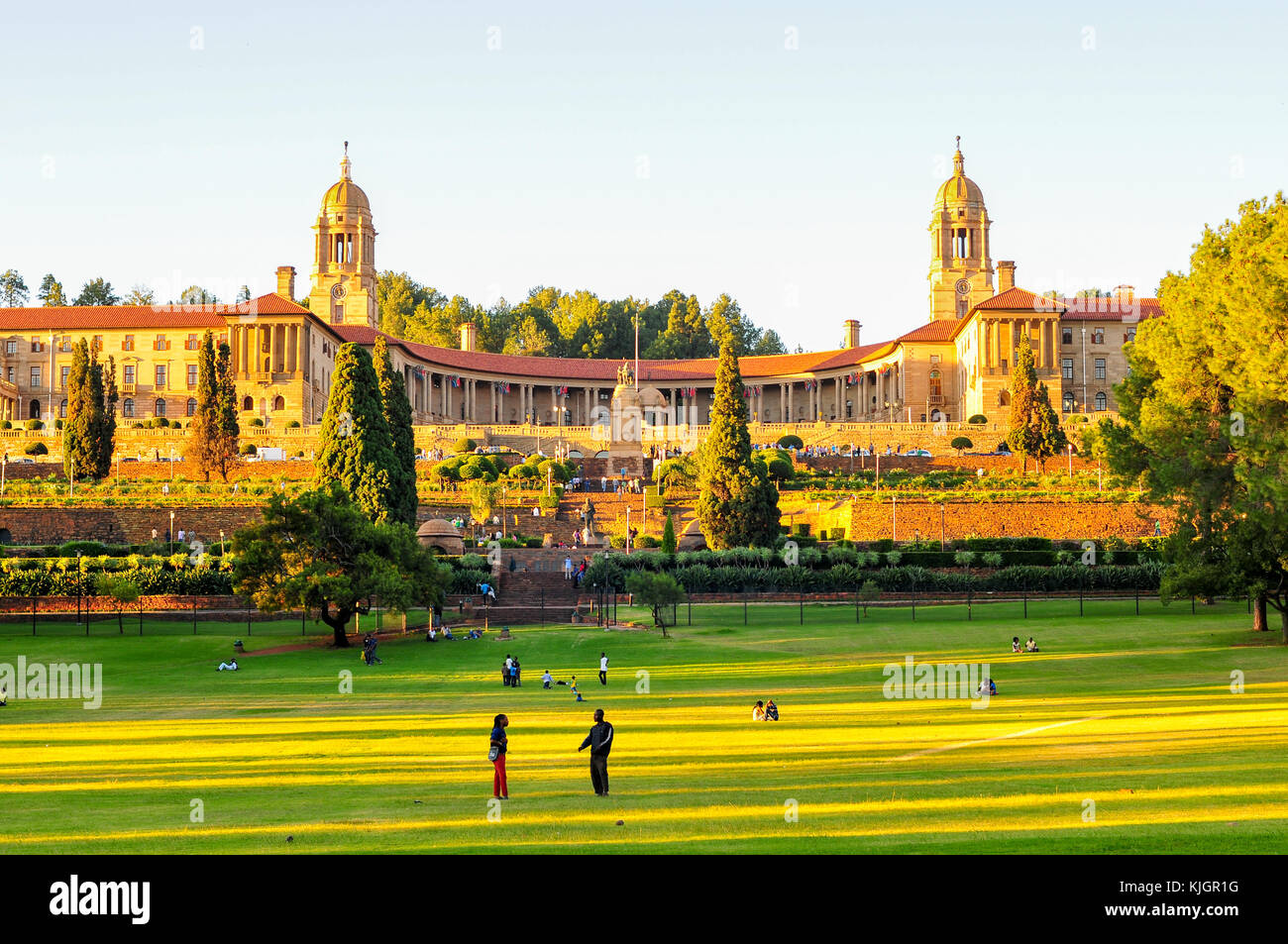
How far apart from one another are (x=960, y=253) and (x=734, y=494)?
76378 millimetres

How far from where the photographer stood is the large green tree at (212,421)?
72438 millimetres

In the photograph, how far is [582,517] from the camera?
6625 cm

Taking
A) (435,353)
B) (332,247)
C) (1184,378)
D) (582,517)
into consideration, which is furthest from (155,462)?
(1184,378)

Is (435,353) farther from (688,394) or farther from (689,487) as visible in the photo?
(689,487)

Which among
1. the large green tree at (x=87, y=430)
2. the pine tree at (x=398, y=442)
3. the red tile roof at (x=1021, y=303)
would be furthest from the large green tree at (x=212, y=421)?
the red tile roof at (x=1021, y=303)

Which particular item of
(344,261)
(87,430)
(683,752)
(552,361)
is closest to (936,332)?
(552,361)

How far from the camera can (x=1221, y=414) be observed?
113 feet

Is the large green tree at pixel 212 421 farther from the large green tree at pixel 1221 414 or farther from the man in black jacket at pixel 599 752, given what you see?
the man in black jacket at pixel 599 752

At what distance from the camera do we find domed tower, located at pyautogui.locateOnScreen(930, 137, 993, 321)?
124 meters

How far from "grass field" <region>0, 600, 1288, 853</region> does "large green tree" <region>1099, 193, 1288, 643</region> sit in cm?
225

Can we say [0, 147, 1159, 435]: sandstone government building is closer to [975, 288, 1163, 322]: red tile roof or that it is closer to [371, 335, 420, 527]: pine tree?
[975, 288, 1163, 322]: red tile roof

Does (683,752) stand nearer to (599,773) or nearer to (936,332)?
(599,773)

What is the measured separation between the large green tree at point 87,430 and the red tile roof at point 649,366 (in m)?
43.3

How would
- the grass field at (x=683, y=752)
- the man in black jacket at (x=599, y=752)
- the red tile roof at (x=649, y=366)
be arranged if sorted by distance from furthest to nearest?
the red tile roof at (x=649, y=366), the man in black jacket at (x=599, y=752), the grass field at (x=683, y=752)
